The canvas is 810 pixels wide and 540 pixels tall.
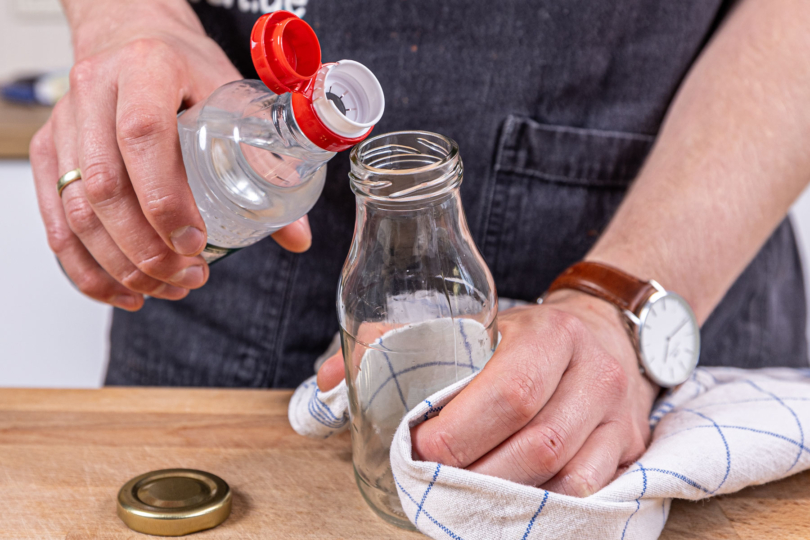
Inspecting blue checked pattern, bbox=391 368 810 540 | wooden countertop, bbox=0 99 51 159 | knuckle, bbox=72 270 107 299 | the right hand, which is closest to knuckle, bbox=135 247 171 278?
the right hand

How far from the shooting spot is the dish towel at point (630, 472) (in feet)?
1.31

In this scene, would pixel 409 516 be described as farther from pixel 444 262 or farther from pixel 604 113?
pixel 604 113

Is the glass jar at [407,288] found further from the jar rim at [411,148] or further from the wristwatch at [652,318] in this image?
the wristwatch at [652,318]

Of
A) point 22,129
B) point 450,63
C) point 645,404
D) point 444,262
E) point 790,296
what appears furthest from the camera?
point 22,129

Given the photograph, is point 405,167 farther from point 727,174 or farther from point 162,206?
point 727,174

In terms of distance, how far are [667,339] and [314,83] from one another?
1.11ft

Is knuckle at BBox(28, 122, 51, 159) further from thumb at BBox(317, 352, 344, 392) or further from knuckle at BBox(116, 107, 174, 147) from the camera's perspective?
thumb at BBox(317, 352, 344, 392)

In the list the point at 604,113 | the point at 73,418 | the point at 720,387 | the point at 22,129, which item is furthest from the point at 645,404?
the point at 22,129

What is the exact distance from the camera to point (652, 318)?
1.73ft

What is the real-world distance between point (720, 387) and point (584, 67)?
334 mm

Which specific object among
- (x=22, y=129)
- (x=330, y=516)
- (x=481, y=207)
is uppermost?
(x=481, y=207)

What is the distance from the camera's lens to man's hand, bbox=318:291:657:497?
41 centimetres

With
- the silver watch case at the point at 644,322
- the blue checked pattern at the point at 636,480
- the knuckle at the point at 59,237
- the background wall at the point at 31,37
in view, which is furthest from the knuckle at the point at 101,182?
the background wall at the point at 31,37

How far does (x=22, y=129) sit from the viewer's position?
53.6 inches
